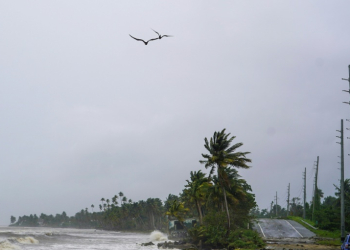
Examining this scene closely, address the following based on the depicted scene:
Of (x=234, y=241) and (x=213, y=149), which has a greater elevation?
(x=213, y=149)

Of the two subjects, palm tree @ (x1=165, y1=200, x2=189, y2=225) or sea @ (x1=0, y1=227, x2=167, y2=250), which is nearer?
sea @ (x1=0, y1=227, x2=167, y2=250)

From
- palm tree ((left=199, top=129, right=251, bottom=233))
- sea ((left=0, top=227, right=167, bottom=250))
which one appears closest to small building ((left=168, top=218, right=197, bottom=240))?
sea ((left=0, top=227, right=167, bottom=250))

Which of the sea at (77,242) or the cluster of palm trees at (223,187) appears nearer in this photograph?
the cluster of palm trees at (223,187)

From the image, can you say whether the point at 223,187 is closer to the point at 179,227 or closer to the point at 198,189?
the point at 198,189

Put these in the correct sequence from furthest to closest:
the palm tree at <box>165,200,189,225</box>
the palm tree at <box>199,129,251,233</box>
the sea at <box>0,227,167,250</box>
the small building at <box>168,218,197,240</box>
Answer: the small building at <box>168,218,197,240</box> < the palm tree at <box>165,200,189,225</box> < the sea at <box>0,227,167,250</box> < the palm tree at <box>199,129,251,233</box>

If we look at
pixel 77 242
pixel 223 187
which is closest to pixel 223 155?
pixel 223 187

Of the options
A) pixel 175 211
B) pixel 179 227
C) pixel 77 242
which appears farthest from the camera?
pixel 77 242

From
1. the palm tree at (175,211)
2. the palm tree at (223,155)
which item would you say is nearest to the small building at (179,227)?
the palm tree at (175,211)

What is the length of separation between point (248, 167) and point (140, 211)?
156 meters

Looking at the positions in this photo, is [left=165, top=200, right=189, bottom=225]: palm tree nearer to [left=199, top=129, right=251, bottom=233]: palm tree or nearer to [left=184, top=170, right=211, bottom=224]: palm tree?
[left=184, top=170, right=211, bottom=224]: palm tree

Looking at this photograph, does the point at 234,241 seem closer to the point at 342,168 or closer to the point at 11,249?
the point at 342,168

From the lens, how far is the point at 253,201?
62.7 m

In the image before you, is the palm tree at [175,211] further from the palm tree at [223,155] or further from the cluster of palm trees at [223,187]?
the palm tree at [223,155]

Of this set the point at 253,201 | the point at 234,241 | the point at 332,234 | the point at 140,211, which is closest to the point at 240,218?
the point at 253,201
